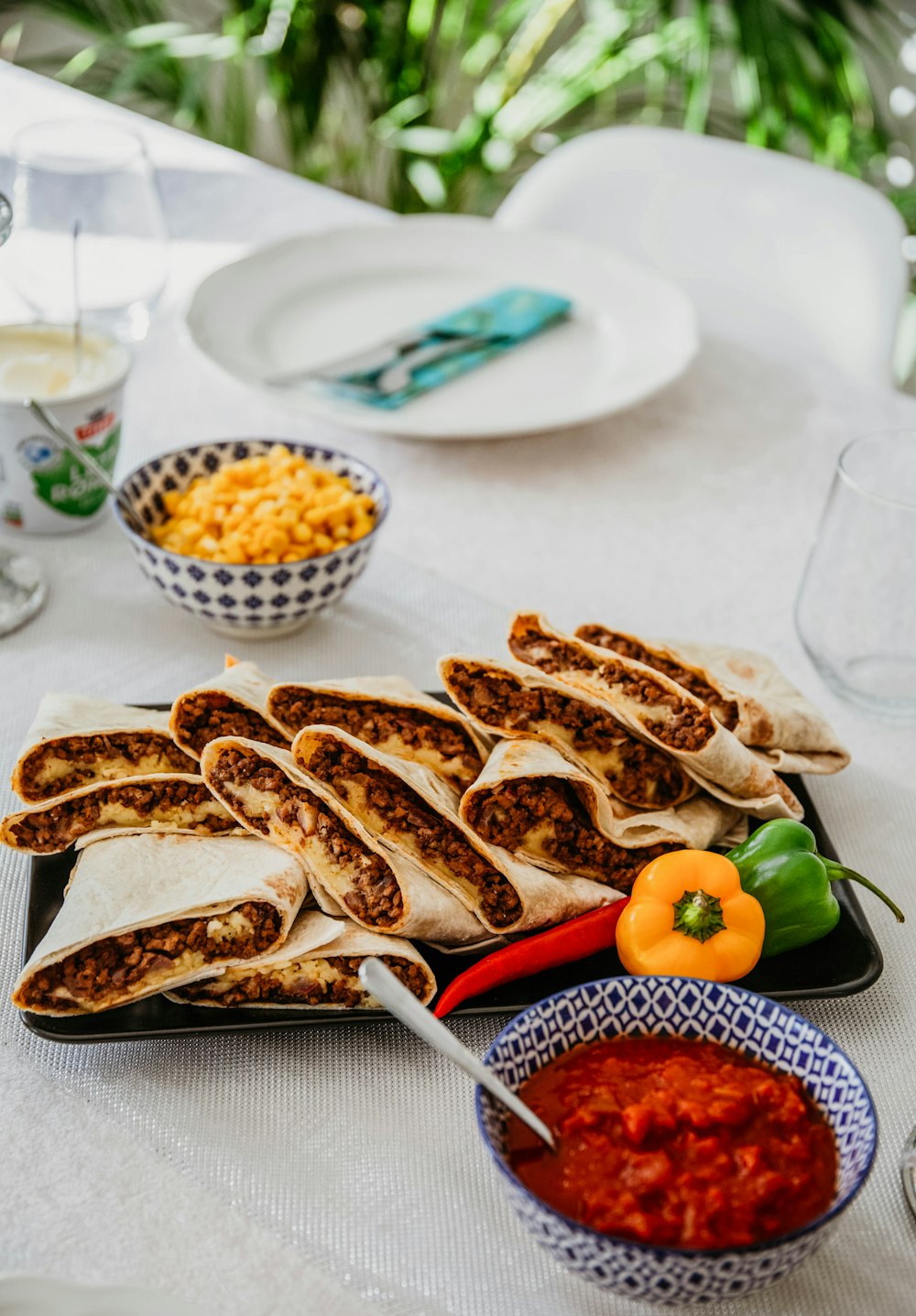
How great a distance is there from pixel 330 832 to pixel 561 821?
10.9 inches

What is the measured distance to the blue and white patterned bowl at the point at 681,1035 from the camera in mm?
1013

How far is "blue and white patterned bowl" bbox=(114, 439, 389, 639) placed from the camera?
192cm

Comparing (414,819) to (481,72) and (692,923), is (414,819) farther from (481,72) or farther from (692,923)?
(481,72)

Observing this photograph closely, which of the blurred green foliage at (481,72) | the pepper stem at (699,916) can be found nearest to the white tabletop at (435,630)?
the pepper stem at (699,916)

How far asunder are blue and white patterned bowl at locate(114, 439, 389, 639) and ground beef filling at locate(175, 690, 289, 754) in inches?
14.1

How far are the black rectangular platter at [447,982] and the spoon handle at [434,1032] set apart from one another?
246 millimetres

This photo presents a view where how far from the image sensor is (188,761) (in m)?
1.61

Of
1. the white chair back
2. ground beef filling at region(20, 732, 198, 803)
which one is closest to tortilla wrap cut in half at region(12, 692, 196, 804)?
ground beef filling at region(20, 732, 198, 803)

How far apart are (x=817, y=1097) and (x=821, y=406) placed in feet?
6.20

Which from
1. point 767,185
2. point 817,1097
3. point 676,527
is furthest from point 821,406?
point 817,1097

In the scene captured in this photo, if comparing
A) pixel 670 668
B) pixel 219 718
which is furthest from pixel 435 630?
pixel 219 718

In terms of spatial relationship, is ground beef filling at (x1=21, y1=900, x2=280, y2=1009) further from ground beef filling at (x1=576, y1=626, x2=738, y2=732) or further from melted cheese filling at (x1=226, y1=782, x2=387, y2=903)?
ground beef filling at (x1=576, y1=626, x2=738, y2=732)

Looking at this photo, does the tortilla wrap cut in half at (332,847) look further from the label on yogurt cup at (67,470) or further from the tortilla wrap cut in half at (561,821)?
the label on yogurt cup at (67,470)

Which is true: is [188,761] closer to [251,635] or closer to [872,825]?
[251,635]
